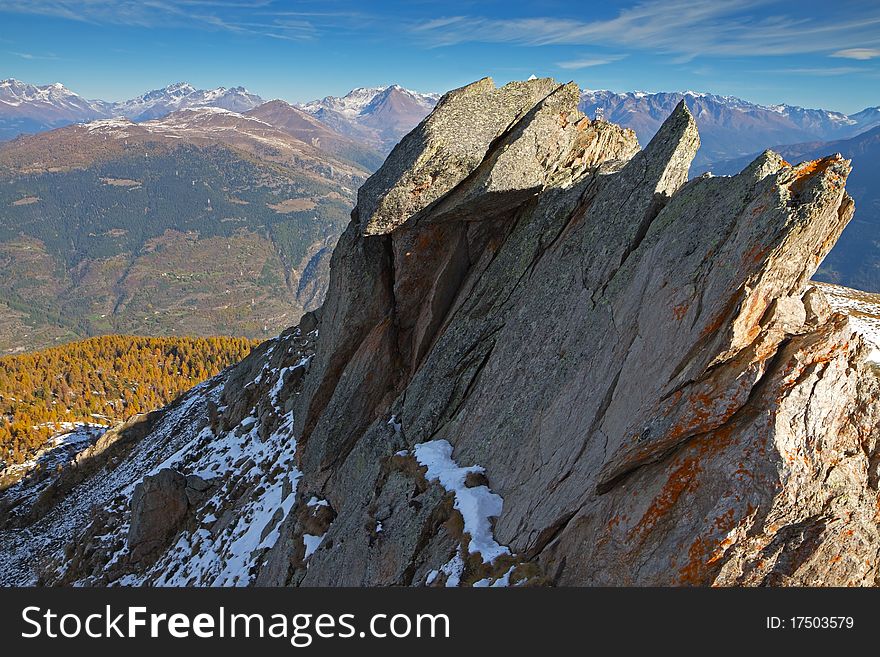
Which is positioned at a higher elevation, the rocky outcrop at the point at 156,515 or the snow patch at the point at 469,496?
the snow patch at the point at 469,496

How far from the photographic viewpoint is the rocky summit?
12.3 m

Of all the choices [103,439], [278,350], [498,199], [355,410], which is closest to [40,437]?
[103,439]

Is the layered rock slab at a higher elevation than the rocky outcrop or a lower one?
higher

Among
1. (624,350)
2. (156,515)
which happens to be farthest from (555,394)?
(156,515)

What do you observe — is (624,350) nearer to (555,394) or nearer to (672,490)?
(555,394)

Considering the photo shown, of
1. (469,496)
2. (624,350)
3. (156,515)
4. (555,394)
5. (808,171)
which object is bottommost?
(156,515)

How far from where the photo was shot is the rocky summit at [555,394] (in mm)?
12289

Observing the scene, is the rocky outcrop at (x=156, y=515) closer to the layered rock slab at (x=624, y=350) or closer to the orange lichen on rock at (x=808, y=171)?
the layered rock slab at (x=624, y=350)

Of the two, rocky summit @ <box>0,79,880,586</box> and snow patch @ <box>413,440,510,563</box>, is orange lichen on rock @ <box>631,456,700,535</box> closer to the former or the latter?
rocky summit @ <box>0,79,880,586</box>

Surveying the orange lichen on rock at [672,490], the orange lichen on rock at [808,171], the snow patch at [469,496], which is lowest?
the snow patch at [469,496]

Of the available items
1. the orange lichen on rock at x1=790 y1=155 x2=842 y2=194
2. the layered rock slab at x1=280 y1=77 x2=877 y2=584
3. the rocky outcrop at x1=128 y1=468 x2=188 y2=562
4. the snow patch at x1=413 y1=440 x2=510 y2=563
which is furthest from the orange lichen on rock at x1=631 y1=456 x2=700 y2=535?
the rocky outcrop at x1=128 y1=468 x2=188 y2=562

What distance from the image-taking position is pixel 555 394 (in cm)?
1936

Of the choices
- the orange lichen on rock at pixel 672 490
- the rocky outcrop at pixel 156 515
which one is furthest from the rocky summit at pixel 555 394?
the rocky outcrop at pixel 156 515

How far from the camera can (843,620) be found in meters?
11.4
